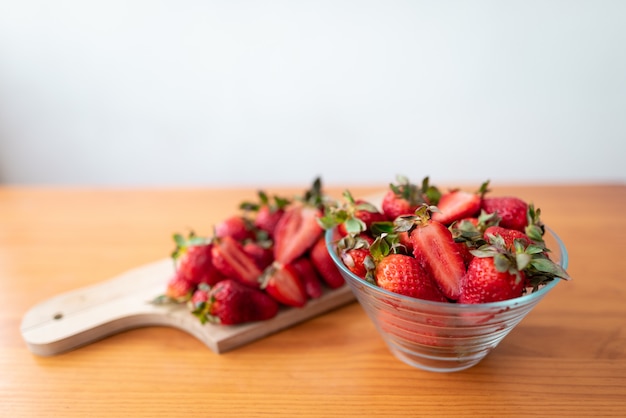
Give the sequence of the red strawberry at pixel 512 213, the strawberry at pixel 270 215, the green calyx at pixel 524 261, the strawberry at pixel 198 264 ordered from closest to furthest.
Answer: the green calyx at pixel 524 261, the red strawberry at pixel 512 213, the strawberry at pixel 198 264, the strawberry at pixel 270 215

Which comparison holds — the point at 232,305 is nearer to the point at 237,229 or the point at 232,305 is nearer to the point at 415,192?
the point at 237,229

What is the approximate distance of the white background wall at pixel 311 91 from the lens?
1.80 metres

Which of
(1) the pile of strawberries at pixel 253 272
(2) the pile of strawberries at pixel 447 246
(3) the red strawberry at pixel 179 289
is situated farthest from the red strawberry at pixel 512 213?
(3) the red strawberry at pixel 179 289

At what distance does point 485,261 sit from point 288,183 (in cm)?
151

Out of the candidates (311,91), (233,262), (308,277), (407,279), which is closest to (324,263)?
(308,277)

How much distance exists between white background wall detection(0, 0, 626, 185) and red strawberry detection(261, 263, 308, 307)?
1.17 metres

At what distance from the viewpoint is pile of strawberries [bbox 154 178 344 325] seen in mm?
817

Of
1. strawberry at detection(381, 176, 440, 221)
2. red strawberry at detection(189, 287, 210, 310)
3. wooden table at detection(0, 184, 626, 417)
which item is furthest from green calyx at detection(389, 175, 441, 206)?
red strawberry at detection(189, 287, 210, 310)

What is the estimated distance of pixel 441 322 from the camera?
0.65 meters

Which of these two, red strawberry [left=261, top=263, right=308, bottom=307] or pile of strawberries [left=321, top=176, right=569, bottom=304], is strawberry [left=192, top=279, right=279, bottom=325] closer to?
red strawberry [left=261, top=263, right=308, bottom=307]

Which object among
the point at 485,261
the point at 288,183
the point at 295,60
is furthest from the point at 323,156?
the point at 485,261

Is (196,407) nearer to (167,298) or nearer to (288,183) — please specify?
(167,298)

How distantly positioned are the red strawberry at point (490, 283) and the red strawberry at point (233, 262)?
34 cm

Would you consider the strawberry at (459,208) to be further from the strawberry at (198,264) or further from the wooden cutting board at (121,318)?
the strawberry at (198,264)
